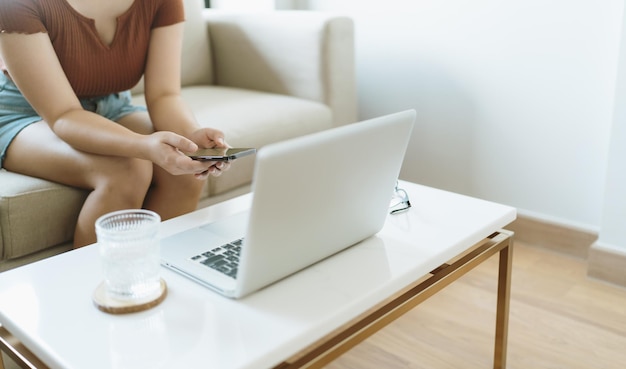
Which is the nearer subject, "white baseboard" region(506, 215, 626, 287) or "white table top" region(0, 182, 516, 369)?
"white table top" region(0, 182, 516, 369)

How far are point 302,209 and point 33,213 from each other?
2.44 feet

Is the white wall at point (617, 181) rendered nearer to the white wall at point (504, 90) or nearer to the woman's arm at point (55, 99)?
the white wall at point (504, 90)

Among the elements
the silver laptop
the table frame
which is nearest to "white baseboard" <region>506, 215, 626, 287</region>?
the table frame

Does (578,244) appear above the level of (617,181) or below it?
below

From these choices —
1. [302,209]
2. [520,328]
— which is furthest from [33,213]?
[520,328]

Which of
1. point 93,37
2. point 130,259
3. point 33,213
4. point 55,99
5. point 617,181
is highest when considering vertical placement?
point 93,37

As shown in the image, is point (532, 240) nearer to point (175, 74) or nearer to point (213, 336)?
point (175, 74)

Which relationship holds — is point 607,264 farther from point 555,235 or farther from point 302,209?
point 302,209

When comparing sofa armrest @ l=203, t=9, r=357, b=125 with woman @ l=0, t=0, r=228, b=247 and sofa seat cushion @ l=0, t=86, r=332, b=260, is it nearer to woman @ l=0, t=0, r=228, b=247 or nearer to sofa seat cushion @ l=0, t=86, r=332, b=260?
sofa seat cushion @ l=0, t=86, r=332, b=260

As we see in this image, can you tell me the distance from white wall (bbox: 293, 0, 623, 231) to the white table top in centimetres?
90

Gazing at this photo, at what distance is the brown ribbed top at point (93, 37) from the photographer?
1331 mm

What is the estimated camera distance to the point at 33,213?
1.34 metres

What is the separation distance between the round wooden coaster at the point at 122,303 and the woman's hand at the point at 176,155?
0.34m

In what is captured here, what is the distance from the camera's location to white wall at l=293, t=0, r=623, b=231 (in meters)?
1.79
